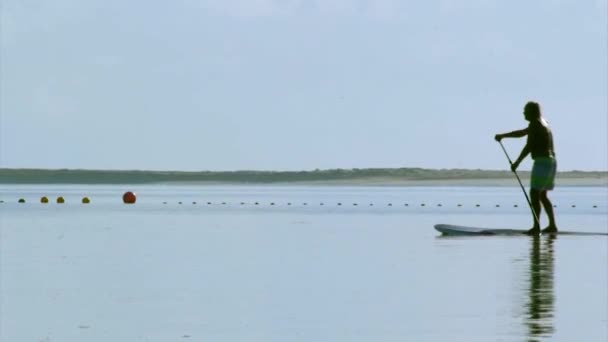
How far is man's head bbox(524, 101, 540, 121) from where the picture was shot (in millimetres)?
27719

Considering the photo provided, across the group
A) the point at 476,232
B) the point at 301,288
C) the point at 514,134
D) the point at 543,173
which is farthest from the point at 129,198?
the point at 301,288

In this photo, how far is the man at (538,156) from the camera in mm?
27375

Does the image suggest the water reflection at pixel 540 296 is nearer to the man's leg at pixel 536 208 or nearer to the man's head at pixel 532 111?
the man's leg at pixel 536 208

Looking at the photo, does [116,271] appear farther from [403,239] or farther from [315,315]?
[403,239]

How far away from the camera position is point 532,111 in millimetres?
27766

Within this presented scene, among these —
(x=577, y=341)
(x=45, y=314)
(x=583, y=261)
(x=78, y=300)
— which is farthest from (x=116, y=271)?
(x=577, y=341)

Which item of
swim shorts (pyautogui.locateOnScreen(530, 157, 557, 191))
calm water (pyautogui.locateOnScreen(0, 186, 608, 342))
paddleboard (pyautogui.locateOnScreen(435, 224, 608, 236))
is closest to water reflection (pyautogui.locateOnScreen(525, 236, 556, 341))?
calm water (pyautogui.locateOnScreen(0, 186, 608, 342))

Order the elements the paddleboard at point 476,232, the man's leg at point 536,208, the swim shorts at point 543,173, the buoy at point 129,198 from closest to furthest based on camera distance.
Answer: the swim shorts at point 543,173 → the man's leg at point 536,208 → the paddleboard at point 476,232 → the buoy at point 129,198

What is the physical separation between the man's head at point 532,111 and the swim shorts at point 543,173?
76cm

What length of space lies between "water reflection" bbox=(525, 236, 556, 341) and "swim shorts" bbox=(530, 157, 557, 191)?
14.1ft

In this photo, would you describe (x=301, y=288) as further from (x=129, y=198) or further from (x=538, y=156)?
(x=129, y=198)

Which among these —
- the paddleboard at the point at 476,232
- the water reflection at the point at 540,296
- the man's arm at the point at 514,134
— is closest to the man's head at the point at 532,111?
the man's arm at the point at 514,134

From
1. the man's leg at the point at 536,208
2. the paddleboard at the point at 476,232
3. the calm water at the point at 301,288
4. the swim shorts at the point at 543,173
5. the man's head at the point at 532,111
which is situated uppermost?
the man's head at the point at 532,111

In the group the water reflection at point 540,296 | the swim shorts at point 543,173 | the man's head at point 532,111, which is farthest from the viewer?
the man's head at point 532,111
